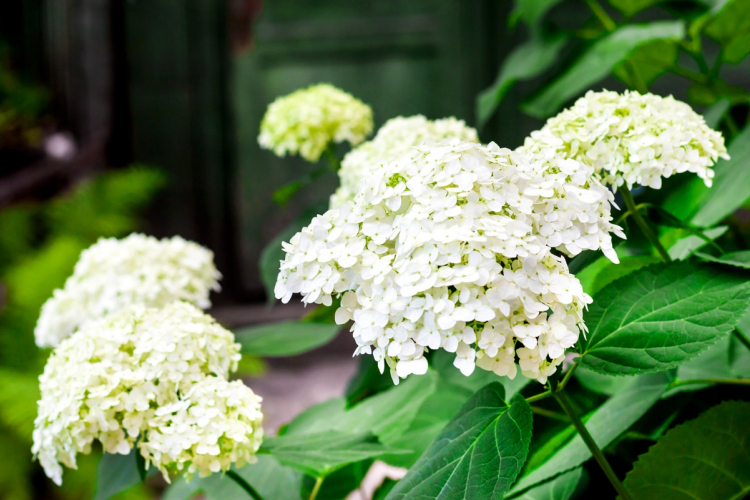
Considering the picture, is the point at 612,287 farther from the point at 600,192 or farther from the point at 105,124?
the point at 105,124

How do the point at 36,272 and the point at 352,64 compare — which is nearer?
the point at 36,272

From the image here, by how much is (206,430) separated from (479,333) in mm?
206

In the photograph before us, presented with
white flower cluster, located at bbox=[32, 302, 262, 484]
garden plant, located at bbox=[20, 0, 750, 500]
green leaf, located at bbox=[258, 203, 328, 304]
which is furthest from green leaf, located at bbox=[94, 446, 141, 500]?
green leaf, located at bbox=[258, 203, 328, 304]

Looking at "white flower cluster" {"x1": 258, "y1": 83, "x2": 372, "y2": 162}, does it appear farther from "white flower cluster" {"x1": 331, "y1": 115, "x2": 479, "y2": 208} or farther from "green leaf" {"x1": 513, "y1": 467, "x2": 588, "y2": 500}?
"green leaf" {"x1": 513, "y1": 467, "x2": 588, "y2": 500}

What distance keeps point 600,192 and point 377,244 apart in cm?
14

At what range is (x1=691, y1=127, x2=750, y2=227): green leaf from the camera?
0.50m

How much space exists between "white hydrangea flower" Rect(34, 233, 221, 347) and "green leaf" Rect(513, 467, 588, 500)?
384 millimetres

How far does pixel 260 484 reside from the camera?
1.80ft

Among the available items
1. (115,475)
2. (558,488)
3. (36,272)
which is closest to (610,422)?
(558,488)

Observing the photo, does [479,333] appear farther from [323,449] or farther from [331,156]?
[331,156]

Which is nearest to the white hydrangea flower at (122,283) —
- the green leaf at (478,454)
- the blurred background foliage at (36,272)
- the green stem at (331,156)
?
the green stem at (331,156)

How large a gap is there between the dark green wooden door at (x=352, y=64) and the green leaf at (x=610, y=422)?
185 centimetres

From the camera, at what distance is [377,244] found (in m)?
0.34

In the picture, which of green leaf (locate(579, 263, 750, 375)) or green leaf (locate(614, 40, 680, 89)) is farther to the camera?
green leaf (locate(614, 40, 680, 89))
